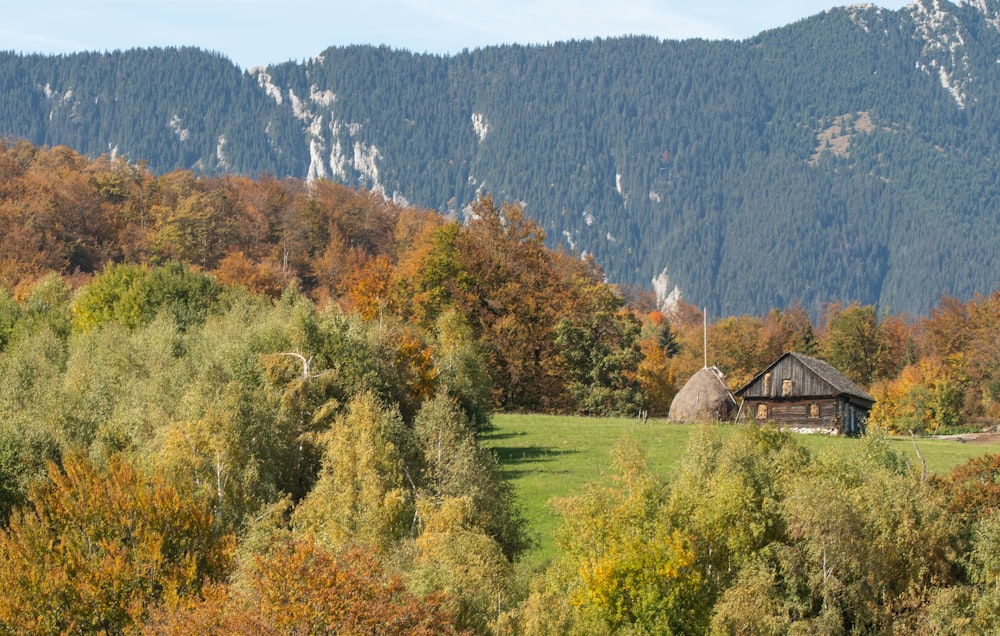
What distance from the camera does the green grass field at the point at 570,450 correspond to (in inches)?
1838

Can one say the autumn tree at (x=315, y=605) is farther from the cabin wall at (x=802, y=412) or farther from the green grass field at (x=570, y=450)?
the cabin wall at (x=802, y=412)

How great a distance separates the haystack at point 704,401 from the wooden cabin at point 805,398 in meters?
1.64

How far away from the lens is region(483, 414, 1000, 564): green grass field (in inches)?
1838

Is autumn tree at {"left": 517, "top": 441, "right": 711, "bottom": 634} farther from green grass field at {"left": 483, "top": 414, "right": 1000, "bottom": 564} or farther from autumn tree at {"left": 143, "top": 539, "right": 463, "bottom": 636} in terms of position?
autumn tree at {"left": 143, "top": 539, "right": 463, "bottom": 636}

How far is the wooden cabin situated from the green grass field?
5.14 metres

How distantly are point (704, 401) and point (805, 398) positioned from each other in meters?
7.52

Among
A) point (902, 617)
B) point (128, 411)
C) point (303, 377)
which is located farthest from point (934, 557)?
point (128, 411)

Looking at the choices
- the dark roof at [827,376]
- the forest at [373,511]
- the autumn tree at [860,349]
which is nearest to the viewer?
the forest at [373,511]

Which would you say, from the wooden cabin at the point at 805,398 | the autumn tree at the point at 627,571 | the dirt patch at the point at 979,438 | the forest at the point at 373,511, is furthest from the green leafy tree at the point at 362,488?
the dirt patch at the point at 979,438

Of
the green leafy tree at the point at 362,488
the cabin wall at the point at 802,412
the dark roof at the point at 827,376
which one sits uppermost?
the dark roof at the point at 827,376

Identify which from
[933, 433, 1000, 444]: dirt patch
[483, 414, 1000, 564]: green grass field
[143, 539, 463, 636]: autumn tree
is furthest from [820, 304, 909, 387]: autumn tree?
[143, 539, 463, 636]: autumn tree

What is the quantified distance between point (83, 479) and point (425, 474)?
9.98 metres

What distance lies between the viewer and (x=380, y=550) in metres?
34.9

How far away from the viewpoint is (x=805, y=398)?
73188 millimetres
